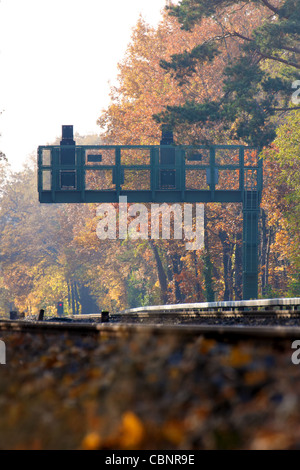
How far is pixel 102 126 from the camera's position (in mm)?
71875

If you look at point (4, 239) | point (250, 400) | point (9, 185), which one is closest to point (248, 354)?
point (250, 400)

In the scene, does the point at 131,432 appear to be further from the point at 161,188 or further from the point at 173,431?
the point at 161,188

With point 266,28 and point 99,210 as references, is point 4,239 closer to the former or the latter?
point 99,210

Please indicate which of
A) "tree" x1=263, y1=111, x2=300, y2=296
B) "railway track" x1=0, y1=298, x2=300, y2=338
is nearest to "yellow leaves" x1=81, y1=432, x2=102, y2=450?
"railway track" x1=0, y1=298, x2=300, y2=338

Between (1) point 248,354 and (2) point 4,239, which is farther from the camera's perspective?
(2) point 4,239

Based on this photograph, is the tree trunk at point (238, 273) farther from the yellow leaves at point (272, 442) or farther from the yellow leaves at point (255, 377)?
the yellow leaves at point (272, 442)

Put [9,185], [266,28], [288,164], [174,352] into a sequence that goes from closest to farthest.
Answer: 1. [174,352]
2. [266,28]
3. [288,164]
4. [9,185]

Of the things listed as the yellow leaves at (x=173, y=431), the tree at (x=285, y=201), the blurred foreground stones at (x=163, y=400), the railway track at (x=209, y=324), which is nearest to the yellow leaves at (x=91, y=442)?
the blurred foreground stones at (x=163, y=400)

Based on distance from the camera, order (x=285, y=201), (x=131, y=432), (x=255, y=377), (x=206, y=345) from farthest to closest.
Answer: (x=285, y=201), (x=206, y=345), (x=255, y=377), (x=131, y=432)

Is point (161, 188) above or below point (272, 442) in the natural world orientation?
above

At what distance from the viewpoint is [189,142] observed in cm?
4372

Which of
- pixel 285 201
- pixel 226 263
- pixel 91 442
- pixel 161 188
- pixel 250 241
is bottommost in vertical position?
pixel 226 263

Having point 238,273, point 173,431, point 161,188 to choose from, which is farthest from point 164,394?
point 238,273

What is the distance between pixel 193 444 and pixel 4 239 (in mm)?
94471
